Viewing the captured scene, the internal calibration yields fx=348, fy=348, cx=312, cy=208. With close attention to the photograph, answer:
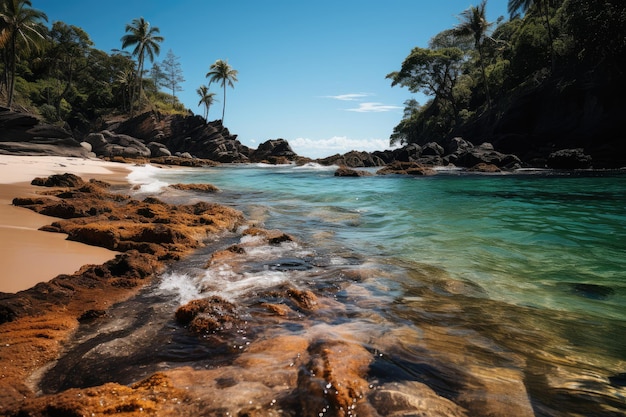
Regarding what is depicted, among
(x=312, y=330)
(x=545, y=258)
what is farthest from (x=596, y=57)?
(x=312, y=330)

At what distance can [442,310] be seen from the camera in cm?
386

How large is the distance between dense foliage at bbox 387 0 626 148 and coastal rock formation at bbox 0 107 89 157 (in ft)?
123

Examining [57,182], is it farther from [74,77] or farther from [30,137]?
[74,77]

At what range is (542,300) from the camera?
4.26 m

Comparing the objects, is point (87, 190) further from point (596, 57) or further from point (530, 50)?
point (530, 50)

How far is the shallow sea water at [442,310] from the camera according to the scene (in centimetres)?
250

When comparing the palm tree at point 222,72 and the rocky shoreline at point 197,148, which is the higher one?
the palm tree at point 222,72

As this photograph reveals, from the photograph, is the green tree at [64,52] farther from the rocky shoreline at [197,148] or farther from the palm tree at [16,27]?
the palm tree at [16,27]

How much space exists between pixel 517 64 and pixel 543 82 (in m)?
5.22

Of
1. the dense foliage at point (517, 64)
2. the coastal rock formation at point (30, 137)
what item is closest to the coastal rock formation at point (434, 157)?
the dense foliage at point (517, 64)

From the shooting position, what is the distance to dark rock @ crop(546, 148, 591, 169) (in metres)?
24.9

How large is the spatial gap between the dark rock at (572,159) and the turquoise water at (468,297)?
62.2ft

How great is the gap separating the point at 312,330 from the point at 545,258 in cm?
493

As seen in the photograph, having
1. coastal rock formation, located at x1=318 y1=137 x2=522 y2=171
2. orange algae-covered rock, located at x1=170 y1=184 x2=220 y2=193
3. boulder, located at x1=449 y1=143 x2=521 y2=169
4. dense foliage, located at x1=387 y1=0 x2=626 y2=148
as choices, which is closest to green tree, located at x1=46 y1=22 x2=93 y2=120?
coastal rock formation, located at x1=318 y1=137 x2=522 y2=171
